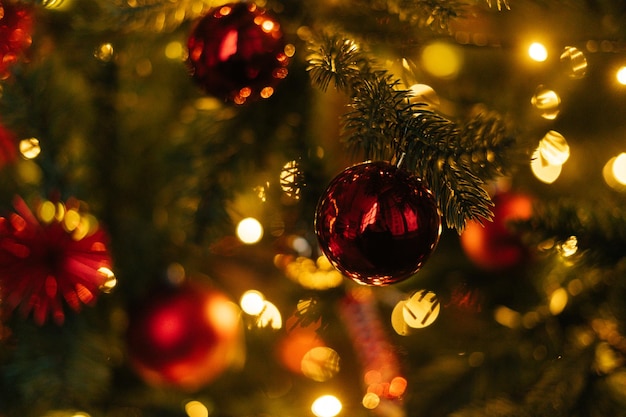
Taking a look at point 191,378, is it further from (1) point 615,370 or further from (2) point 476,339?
(1) point 615,370

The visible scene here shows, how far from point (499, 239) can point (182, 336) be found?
1.27 ft

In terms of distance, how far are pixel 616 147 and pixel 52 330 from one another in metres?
0.71

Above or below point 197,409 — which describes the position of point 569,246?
above

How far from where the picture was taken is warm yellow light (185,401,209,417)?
76 centimetres

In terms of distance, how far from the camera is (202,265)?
2.73 feet

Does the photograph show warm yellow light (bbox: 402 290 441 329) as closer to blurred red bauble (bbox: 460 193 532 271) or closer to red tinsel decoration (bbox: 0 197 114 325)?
blurred red bauble (bbox: 460 193 532 271)

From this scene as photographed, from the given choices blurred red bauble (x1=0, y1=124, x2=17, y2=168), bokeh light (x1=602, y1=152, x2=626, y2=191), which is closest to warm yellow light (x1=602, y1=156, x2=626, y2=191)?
bokeh light (x1=602, y1=152, x2=626, y2=191)

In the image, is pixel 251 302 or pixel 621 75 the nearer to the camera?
pixel 621 75

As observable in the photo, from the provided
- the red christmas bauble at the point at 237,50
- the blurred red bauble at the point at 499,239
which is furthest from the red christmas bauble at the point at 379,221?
the blurred red bauble at the point at 499,239

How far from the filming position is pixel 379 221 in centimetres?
41

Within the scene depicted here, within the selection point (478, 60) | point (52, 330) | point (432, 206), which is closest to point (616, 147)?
point (478, 60)

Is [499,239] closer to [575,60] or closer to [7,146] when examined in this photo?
[575,60]

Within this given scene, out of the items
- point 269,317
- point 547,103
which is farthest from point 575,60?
point 269,317

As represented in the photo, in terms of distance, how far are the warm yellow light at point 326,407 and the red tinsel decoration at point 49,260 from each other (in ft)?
1.05
